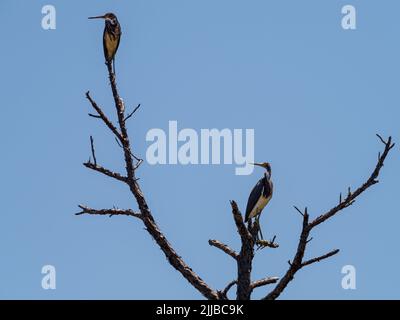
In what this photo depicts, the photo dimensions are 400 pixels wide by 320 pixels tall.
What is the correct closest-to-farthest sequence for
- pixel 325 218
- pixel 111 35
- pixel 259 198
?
pixel 325 218 < pixel 259 198 < pixel 111 35

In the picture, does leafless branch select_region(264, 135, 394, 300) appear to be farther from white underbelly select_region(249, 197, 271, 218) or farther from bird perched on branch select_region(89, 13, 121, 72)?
bird perched on branch select_region(89, 13, 121, 72)

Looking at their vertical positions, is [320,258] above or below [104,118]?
below

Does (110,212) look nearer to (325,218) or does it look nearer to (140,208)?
(140,208)

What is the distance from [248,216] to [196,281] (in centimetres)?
254

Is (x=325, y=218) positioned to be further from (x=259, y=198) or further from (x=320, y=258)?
(x=259, y=198)

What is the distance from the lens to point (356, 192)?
678 inches

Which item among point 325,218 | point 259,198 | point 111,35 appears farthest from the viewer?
point 111,35

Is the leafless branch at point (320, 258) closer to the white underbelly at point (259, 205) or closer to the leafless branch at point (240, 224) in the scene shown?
the leafless branch at point (240, 224)

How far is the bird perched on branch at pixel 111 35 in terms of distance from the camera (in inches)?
868

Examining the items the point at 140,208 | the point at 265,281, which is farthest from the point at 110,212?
the point at 265,281

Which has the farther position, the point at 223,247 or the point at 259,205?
the point at 259,205

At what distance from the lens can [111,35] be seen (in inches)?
878
